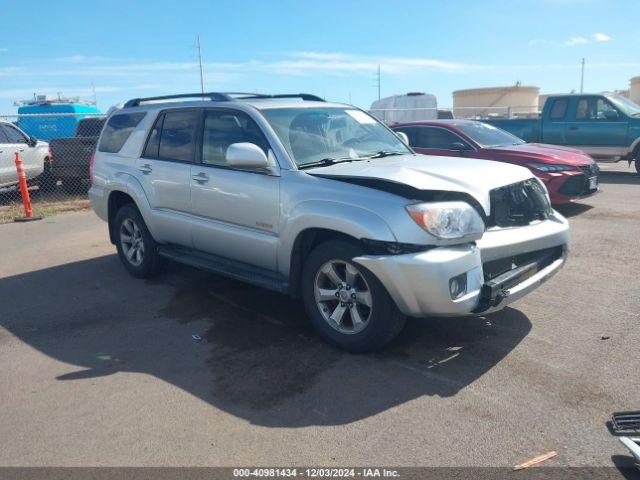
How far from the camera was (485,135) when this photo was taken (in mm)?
9789

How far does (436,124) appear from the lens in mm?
9914

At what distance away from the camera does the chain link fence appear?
12219mm

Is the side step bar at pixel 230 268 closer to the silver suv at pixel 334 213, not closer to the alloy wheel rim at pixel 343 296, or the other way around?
the silver suv at pixel 334 213

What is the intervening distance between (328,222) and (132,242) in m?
3.27

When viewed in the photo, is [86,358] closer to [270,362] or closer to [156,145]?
[270,362]

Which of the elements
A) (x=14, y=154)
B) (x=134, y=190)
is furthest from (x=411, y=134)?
(x=14, y=154)

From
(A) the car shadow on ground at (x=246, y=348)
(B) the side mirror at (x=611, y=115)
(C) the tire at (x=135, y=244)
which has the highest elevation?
(B) the side mirror at (x=611, y=115)

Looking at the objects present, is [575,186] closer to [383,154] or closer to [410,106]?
[383,154]

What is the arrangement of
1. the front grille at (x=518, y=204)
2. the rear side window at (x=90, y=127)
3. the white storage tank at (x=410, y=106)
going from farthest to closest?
the white storage tank at (x=410, y=106) → the rear side window at (x=90, y=127) → the front grille at (x=518, y=204)

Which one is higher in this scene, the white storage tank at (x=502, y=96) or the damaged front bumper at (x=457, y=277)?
the white storage tank at (x=502, y=96)

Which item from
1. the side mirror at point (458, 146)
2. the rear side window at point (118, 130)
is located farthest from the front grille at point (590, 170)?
the rear side window at point (118, 130)

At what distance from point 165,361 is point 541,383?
268cm

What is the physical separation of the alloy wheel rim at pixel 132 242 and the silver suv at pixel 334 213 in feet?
0.49

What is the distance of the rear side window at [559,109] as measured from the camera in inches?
548
